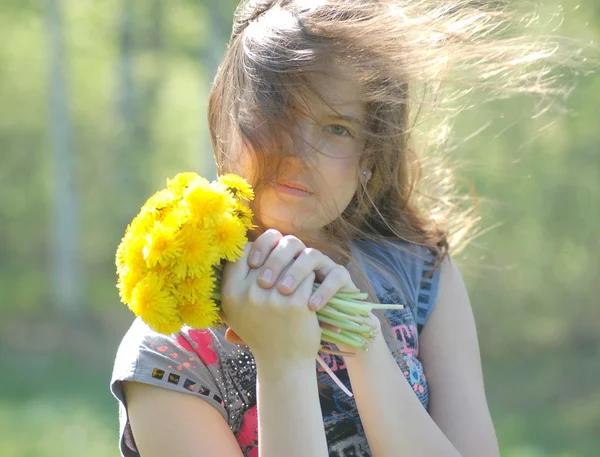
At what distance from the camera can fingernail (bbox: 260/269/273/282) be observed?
193 centimetres

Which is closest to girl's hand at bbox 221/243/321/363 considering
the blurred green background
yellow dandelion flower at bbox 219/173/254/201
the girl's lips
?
yellow dandelion flower at bbox 219/173/254/201

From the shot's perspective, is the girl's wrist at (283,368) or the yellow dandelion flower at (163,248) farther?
the girl's wrist at (283,368)

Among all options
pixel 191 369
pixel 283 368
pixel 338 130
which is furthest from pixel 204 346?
pixel 338 130

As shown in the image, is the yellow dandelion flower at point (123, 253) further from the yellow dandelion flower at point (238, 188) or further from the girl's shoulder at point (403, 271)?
the girl's shoulder at point (403, 271)

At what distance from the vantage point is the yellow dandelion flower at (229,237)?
1.91m

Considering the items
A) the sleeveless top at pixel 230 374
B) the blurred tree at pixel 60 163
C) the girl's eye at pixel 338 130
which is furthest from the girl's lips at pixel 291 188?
the blurred tree at pixel 60 163

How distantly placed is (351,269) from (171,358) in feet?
1.98

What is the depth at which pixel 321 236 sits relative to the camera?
2.54 meters

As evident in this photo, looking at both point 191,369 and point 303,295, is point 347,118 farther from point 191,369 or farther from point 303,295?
point 191,369

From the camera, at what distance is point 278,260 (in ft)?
6.42

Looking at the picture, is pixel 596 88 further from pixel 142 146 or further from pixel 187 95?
pixel 187 95

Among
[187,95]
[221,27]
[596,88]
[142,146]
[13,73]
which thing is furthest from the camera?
[187,95]

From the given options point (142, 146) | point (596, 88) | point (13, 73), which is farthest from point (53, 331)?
point (596, 88)

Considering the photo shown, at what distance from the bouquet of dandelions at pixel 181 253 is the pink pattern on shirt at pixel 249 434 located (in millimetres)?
374
